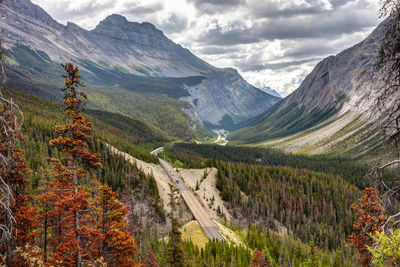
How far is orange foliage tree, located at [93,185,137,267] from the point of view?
96.1 feet

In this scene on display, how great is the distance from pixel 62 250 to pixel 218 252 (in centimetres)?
4206

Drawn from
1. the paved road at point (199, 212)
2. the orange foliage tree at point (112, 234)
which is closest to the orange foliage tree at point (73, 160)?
the orange foliage tree at point (112, 234)

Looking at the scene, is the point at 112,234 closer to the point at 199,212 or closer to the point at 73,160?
the point at 73,160

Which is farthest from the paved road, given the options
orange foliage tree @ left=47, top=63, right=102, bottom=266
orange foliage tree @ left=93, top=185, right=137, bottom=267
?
orange foliage tree @ left=47, top=63, right=102, bottom=266

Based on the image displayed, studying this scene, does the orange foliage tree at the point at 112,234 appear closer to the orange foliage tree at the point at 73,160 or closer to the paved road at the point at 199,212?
the orange foliage tree at the point at 73,160

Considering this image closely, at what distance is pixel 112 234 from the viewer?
29.2m

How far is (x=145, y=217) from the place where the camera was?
8906 cm

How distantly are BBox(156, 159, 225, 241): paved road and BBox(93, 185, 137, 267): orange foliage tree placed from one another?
37.5 m

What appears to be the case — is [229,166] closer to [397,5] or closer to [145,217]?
[145,217]

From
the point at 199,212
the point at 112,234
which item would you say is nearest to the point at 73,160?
the point at 112,234

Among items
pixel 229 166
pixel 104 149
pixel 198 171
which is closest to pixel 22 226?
pixel 104 149

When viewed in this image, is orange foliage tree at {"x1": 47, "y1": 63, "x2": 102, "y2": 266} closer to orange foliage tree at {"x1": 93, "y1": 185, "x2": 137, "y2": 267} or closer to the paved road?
orange foliage tree at {"x1": 93, "y1": 185, "x2": 137, "y2": 267}

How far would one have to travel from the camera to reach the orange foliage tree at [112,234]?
29.3 m

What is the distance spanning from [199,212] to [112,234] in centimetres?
6084
